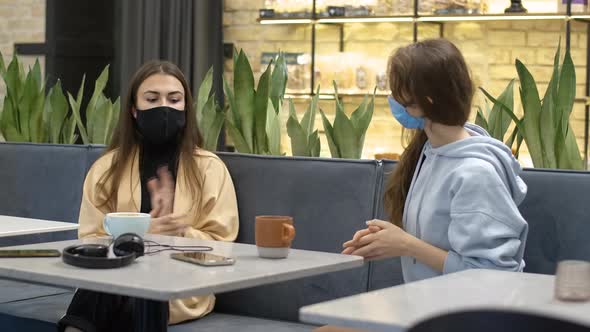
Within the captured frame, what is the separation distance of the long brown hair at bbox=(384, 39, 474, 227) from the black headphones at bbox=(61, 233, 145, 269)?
26.8 inches

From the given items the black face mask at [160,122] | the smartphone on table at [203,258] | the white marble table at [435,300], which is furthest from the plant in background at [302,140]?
the white marble table at [435,300]

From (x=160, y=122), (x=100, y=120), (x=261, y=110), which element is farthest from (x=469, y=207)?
(x=100, y=120)

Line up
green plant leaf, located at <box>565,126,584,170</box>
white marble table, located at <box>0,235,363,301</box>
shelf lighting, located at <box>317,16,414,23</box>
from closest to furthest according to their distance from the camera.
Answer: white marble table, located at <box>0,235,363,301</box> < green plant leaf, located at <box>565,126,584,170</box> < shelf lighting, located at <box>317,16,414,23</box>

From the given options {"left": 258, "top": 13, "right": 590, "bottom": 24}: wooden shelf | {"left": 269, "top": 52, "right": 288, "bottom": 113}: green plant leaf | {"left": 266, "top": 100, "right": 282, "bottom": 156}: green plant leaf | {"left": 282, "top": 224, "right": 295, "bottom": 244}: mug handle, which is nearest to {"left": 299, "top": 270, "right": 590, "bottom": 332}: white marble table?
{"left": 282, "top": 224, "right": 295, "bottom": 244}: mug handle

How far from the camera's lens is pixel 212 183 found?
3.02 metres

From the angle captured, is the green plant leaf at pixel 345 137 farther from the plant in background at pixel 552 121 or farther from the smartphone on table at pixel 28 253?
the smartphone on table at pixel 28 253

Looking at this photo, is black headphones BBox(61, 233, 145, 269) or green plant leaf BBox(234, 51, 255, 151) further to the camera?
green plant leaf BBox(234, 51, 255, 151)

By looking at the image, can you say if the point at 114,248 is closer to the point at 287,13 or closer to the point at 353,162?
the point at 353,162

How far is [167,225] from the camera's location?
2.62 meters

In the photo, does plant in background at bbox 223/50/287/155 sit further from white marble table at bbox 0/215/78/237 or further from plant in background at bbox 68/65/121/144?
white marble table at bbox 0/215/78/237

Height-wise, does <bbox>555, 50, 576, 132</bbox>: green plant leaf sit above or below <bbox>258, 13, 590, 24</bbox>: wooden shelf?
below

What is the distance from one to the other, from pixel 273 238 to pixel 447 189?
426 millimetres

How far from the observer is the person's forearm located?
2.22 meters

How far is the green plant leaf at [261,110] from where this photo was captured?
3.42 meters
